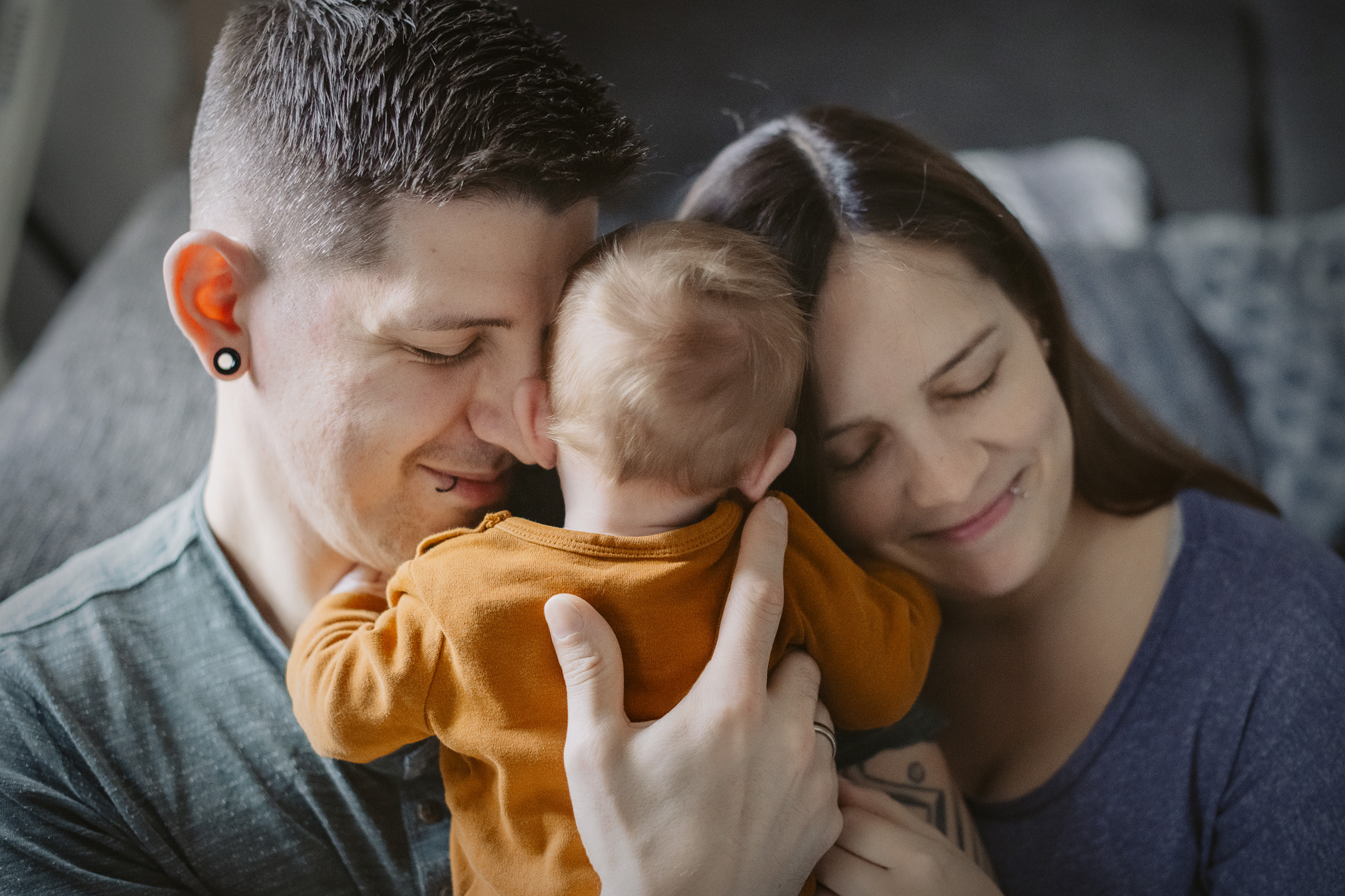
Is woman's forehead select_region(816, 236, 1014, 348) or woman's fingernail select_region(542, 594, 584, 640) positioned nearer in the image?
woman's fingernail select_region(542, 594, 584, 640)

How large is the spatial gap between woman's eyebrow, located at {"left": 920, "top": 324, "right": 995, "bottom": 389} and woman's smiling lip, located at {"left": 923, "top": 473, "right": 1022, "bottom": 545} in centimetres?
17

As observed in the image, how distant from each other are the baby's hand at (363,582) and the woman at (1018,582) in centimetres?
45

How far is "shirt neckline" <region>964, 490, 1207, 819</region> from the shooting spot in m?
1.03

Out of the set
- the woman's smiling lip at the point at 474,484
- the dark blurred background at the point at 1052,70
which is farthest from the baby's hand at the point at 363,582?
the dark blurred background at the point at 1052,70

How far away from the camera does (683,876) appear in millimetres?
783

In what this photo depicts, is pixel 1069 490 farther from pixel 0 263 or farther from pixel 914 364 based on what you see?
pixel 0 263

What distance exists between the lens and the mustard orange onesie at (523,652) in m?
0.78

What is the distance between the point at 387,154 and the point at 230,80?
22 cm

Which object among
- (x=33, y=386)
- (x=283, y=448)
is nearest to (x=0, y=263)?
(x=33, y=386)

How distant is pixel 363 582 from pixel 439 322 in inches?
11.9

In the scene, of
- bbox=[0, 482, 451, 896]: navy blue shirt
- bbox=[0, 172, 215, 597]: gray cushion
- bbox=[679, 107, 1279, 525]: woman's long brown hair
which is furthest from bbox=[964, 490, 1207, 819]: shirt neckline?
bbox=[0, 172, 215, 597]: gray cushion

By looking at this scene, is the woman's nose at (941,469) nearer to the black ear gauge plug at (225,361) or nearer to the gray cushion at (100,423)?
the black ear gauge plug at (225,361)

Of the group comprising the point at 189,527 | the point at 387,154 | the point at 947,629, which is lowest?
the point at 947,629

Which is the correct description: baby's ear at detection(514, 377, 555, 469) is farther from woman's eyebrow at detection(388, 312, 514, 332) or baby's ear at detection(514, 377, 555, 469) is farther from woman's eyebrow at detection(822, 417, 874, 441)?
woman's eyebrow at detection(822, 417, 874, 441)
